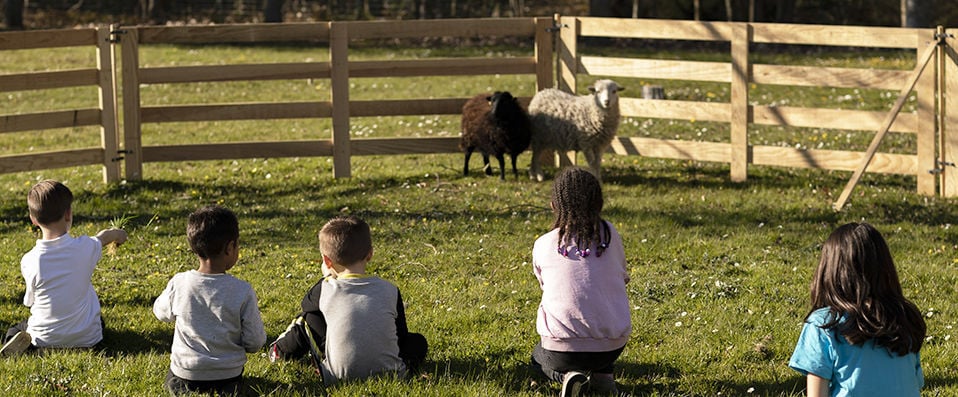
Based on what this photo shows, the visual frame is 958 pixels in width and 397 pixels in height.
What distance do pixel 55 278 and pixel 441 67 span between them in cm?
688

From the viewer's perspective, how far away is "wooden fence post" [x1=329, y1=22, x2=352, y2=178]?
465 inches

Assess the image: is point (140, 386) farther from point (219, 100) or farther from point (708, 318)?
point (219, 100)

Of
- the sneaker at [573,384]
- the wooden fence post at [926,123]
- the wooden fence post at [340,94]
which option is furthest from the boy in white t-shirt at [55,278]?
the wooden fence post at [926,123]

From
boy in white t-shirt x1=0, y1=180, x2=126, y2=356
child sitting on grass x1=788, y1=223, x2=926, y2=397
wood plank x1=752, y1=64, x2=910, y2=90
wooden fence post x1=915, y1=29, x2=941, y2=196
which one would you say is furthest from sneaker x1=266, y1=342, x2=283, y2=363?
wooden fence post x1=915, y1=29, x2=941, y2=196

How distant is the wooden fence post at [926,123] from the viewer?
34.4 feet

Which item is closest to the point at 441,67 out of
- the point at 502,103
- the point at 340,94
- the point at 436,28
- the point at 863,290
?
the point at 436,28

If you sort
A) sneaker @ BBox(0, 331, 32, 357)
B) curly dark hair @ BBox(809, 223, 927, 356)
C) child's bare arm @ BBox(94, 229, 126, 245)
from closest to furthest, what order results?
curly dark hair @ BBox(809, 223, 927, 356) < sneaker @ BBox(0, 331, 32, 357) < child's bare arm @ BBox(94, 229, 126, 245)

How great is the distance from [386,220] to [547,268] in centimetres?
455

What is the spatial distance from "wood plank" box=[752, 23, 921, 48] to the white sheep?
5.42 ft

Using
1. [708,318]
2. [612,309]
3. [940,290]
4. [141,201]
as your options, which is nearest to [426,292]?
[708,318]

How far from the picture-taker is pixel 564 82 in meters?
12.7

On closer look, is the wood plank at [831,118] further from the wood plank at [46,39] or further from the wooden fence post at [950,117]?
the wood plank at [46,39]

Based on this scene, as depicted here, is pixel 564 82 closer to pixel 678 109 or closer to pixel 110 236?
pixel 678 109

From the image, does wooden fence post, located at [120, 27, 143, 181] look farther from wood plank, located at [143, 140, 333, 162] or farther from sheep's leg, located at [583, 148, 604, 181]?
sheep's leg, located at [583, 148, 604, 181]
